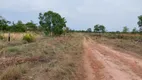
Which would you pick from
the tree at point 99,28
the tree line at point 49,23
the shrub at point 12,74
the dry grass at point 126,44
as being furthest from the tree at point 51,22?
the tree at point 99,28

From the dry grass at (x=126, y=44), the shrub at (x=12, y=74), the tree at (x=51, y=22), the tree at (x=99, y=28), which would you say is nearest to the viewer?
the shrub at (x=12, y=74)

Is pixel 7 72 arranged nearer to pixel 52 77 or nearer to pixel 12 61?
pixel 52 77

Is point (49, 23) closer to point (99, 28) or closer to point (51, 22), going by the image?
point (51, 22)

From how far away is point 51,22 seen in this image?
131 ft

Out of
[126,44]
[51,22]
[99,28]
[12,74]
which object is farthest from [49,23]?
[99,28]

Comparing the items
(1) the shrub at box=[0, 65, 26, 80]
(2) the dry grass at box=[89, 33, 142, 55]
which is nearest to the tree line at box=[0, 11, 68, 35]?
(2) the dry grass at box=[89, 33, 142, 55]

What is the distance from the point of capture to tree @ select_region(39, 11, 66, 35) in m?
39.3

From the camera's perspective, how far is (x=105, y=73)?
31.5 ft

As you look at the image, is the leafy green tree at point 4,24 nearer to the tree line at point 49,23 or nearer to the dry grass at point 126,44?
the tree line at point 49,23

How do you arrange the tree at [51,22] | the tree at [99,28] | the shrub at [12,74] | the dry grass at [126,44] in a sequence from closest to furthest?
the shrub at [12,74], the dry grass at [126,44], the tree at [51,22], the tree at [99,28]

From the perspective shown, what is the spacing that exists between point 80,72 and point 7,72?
296 centimetres

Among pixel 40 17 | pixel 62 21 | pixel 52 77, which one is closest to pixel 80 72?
pixel 52 77

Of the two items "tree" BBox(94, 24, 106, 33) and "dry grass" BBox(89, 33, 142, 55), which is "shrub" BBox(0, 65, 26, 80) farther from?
"tree" BBox(94, 24, 106, 33)

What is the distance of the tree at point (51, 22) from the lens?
129 ft
